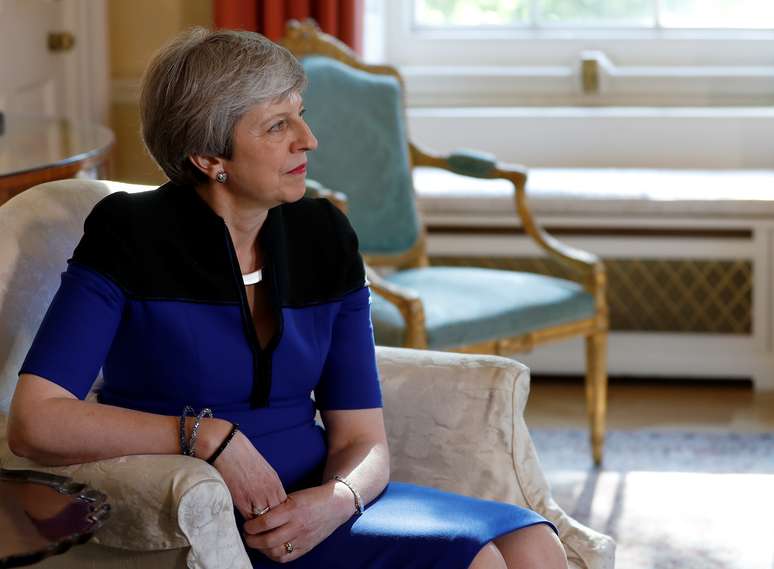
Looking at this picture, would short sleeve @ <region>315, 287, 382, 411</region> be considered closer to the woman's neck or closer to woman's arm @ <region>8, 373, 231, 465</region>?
the woman's neck

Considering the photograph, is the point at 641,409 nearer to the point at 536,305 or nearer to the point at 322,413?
the point at 536,305

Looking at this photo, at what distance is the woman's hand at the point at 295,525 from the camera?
62.9 inches

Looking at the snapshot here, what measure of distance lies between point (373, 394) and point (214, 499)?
0.44 metres

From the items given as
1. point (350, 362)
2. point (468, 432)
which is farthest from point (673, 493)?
point (350, 362)

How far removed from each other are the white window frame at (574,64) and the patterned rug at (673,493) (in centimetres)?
135

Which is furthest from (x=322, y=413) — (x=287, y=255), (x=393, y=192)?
(x=393, y=192)

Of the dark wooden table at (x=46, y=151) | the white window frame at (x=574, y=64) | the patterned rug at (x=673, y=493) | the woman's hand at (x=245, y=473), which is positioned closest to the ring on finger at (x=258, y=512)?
the woman's hand at (x=245, y=473)

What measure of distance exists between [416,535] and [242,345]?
13.2 inches

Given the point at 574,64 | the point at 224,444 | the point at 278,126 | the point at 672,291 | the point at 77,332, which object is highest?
the point at 278,126

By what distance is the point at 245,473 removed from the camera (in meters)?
1.59

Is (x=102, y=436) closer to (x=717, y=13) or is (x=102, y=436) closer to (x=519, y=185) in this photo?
(x=519, y=185)

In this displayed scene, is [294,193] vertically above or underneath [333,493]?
above

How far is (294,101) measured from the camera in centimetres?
173

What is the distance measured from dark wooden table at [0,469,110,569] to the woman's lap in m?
A: 0.31
